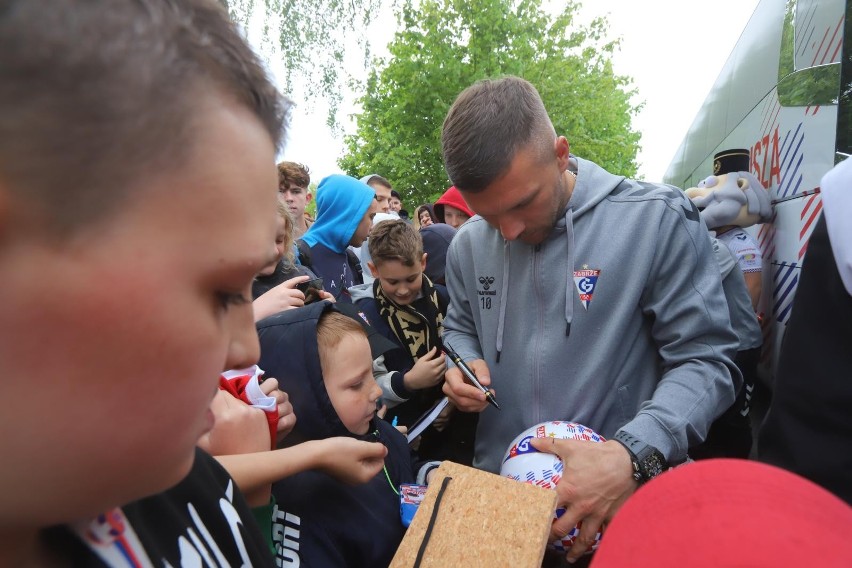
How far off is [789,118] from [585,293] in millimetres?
3297

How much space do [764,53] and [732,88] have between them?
1.84 meters

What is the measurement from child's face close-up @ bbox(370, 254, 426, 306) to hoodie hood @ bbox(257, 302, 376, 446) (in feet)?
5.12

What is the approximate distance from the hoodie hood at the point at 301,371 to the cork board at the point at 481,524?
76 cm

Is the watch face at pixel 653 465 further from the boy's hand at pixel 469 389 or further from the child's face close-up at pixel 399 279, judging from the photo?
the child's face close-up at pixel 399 279

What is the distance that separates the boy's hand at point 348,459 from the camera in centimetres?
171

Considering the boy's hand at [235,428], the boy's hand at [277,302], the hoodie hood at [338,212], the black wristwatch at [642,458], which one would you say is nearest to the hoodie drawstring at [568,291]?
the black wristwatch at [642,458]

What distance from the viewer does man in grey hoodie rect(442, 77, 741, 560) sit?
2.10m

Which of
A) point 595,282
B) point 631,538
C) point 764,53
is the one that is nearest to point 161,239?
point 631,538

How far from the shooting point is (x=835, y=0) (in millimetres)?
3176

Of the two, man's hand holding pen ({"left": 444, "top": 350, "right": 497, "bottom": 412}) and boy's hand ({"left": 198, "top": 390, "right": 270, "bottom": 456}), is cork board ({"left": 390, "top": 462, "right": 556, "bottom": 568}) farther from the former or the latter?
man's hand holding pen ({"left": 444, "top": 350, "right": 497, "bottom": 412})

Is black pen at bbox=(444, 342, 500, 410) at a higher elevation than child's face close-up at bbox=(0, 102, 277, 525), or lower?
lower

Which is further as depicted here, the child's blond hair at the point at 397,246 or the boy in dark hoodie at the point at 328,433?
the child's blond hair at the point at 397,246

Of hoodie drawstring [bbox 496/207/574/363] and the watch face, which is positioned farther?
hoodie drawstring [bbox 496/207/574/363]

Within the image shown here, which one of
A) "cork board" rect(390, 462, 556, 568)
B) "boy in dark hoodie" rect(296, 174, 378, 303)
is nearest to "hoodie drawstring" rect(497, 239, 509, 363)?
"cork board" rect(390, 462, 556, 568)
